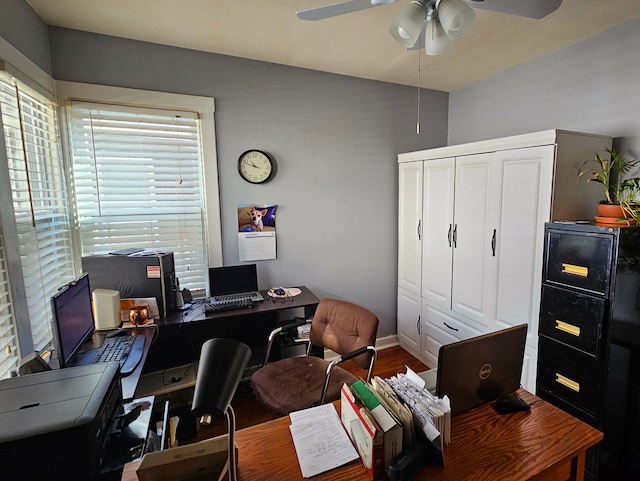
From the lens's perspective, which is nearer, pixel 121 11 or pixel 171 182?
pixel 121 11

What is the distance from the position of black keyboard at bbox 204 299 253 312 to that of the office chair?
326 mm

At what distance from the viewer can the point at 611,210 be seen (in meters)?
1.76

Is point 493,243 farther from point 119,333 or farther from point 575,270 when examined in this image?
point 119,333

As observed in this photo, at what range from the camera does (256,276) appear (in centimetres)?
269

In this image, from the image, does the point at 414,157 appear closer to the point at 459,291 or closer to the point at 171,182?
the point at 459,291

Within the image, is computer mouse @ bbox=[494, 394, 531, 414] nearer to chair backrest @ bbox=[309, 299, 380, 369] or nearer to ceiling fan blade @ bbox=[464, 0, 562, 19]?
chair backrest @ bbox=[309, 299, 380, 369]

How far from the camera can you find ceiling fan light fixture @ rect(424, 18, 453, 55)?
144 centimetres

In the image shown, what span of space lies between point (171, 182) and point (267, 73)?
46.2 inches

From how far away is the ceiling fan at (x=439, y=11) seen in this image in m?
1.28

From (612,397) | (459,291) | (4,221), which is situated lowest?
(612,397)

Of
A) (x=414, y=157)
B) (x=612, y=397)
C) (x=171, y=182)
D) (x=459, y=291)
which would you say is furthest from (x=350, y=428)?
(x=414, y=157)

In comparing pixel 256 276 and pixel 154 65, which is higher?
pixel 154 65

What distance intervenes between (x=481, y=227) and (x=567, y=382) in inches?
42.3

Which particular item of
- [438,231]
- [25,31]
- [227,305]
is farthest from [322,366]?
[25,31]
